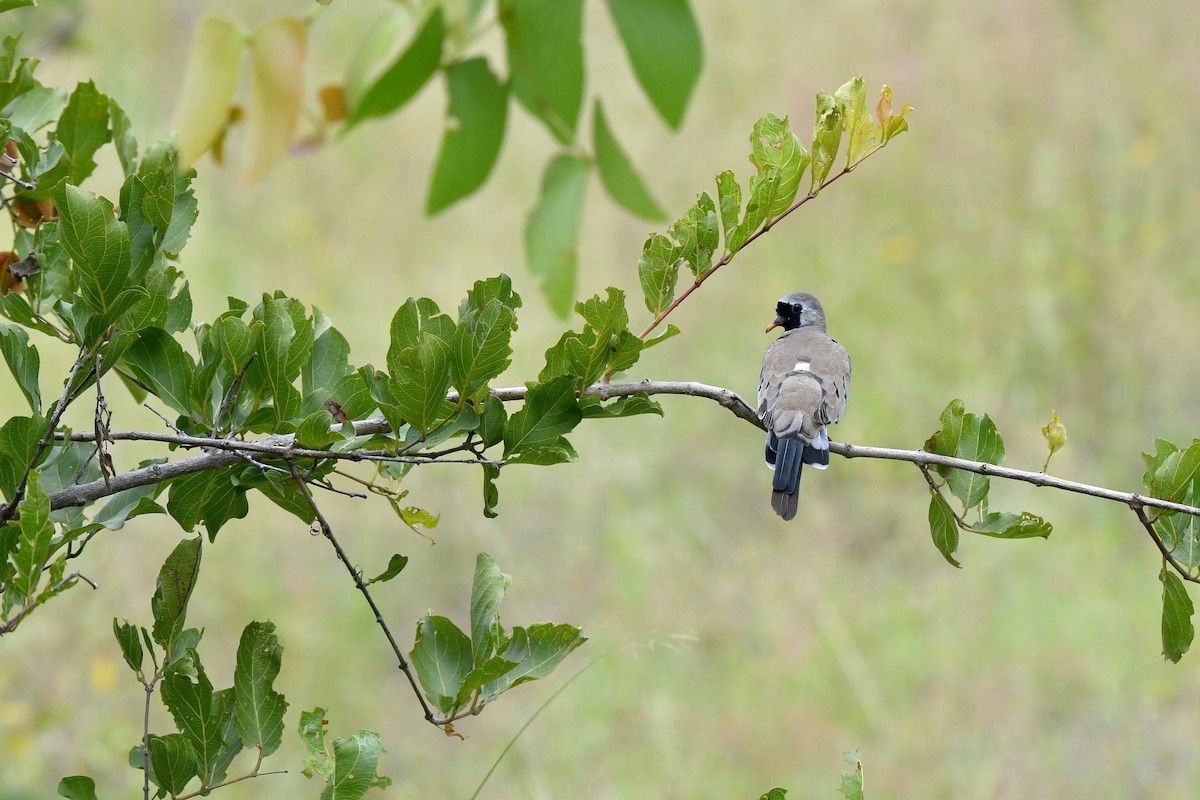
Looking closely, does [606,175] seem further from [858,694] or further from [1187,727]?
[1187,727]

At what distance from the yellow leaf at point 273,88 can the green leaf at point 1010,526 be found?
125 cm

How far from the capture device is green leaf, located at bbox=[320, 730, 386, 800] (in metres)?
1.59

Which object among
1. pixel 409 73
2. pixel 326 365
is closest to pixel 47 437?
pixel 326 365

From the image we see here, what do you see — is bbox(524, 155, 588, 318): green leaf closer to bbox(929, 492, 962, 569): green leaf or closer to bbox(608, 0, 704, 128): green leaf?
bbox(608, 0, 704, 128): green leaf

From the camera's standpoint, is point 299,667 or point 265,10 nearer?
point 299,667

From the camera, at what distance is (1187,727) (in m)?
5.79

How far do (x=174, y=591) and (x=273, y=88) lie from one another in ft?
2.70

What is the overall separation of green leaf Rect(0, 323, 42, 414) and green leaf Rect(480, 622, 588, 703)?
Result: 0.69 meters

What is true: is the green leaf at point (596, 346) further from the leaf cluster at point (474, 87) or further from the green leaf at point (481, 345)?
the leaf cluster at point (474, 87)

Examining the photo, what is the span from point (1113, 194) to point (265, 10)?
7.30m

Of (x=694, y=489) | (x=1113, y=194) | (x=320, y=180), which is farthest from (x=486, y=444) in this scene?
(x=320, y=180)

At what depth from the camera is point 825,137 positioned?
5.52 ft

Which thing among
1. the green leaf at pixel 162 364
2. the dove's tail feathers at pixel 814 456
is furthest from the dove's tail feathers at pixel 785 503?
the green leaf at pixel 162 364

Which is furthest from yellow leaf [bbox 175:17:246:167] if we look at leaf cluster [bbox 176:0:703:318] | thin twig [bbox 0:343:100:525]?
thin twig [bbox 0:343:100:525]
